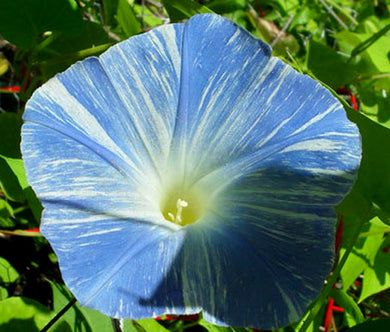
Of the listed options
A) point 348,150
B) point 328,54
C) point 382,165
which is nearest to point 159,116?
point 348,150

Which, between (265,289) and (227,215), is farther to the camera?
(227,215)

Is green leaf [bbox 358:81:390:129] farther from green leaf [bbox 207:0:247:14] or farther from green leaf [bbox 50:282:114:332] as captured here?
green leaf [bbox 50:282:114:332]

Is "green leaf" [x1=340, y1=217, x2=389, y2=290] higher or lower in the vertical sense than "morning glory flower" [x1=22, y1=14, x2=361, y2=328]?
lower

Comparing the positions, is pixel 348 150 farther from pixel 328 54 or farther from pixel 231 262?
pixel 328 54

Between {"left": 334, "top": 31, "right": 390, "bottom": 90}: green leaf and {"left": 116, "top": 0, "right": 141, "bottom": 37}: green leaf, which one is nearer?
{"left": 116, "top": 0, "right": 141, "bottom": 37}: green leaf

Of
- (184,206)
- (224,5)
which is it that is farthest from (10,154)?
(224,5)

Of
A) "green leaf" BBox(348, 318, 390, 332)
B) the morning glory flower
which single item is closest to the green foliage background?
"green leaf" BBox(348, 318, 390, 332)
